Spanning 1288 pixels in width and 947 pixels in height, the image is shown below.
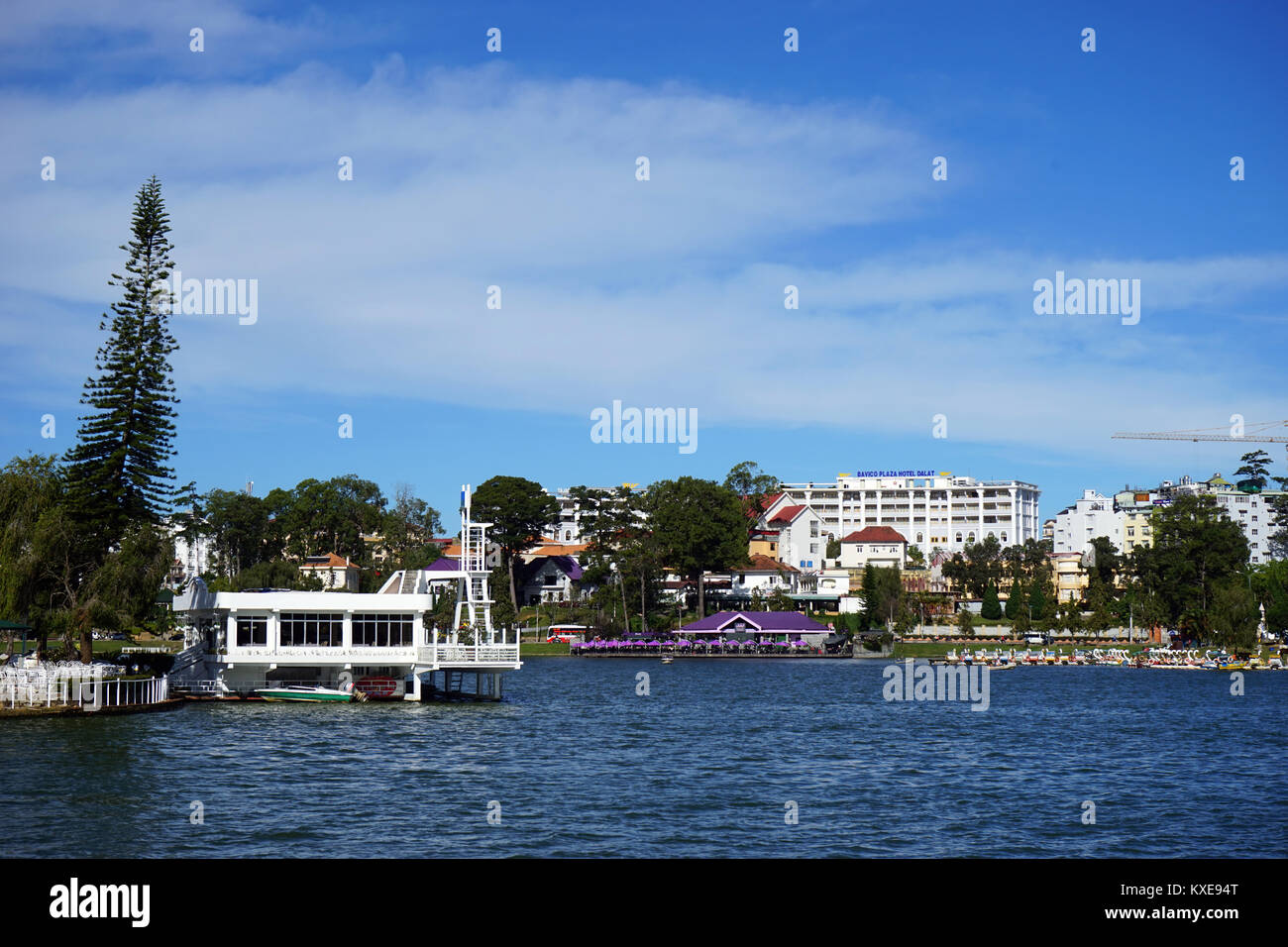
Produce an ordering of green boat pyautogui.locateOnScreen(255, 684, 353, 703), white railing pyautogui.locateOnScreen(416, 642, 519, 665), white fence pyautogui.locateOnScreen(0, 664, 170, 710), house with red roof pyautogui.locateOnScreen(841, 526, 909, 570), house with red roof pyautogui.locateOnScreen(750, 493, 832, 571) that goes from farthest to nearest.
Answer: house with red roof pyautogui.locateOnScreen(750, 493, 832, 571)
house with red roof pyautogui.locateOnScreen(841, 526, 909, 570)
green boat pyautogui.locateOnScreen(255, 684, 353, 703)
white railing pyautogui.locateOnScreen(416, 642, 519, 665)
white fence pyautogui.locateOnScreen(0, 664, 170, 710)

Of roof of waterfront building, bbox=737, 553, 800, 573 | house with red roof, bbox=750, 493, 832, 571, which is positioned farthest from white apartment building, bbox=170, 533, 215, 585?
house with red roof, bbox=750, 493, 832, 571

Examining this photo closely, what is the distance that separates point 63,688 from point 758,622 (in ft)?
244

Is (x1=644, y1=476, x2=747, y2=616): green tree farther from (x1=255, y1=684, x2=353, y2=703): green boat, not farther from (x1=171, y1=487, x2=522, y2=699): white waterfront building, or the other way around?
(x1=255, y1=684, x2=353, y2=703): green boat

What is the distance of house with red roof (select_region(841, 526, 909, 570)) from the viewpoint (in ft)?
501

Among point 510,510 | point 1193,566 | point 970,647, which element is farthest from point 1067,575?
point 510,510

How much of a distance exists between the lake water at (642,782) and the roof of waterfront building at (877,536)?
102m

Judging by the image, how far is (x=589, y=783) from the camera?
29.5 meters

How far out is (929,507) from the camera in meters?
193

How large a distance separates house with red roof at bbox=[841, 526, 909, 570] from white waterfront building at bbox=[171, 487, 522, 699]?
354 ft

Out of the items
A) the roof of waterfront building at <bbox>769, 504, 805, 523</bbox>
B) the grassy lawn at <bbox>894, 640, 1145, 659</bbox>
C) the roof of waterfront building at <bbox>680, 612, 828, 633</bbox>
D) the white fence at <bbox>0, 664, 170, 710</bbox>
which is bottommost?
the grassy lawn at <bbox>894, 640, 1145, 659</bbox>

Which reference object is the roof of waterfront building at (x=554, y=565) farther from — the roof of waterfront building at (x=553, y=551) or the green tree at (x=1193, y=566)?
the green tree at (x=1193, y=566)
